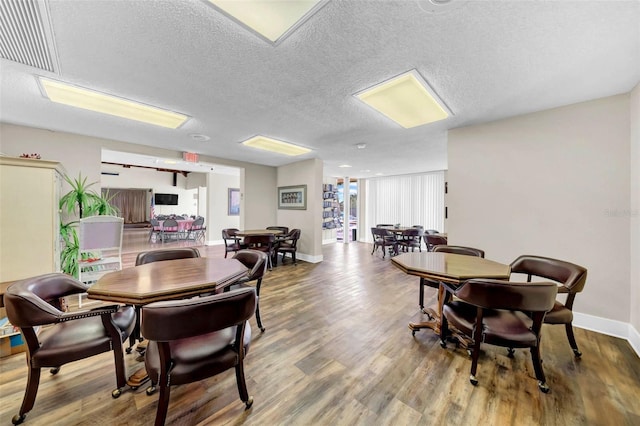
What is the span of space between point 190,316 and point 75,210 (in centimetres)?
438

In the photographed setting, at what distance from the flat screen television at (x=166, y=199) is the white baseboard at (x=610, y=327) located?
44.6 ft

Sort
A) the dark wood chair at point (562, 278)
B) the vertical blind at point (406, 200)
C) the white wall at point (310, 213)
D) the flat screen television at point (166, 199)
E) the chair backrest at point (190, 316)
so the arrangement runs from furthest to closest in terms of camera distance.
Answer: the flat screen television at point (166, 199), the vertical blind at point (406, 200), the white wall at point (310, 213), the dark wood chair at point (562, 278), the chair backrest at point (190, 316)

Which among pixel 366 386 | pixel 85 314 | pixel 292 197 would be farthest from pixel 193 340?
pixel 292 197

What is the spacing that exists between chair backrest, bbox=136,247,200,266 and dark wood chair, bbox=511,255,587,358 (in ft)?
11.7

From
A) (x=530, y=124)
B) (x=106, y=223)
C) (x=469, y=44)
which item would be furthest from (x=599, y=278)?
(x=106, y=223)

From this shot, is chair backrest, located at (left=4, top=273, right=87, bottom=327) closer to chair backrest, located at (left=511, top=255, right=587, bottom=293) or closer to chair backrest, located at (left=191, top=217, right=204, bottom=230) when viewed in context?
chair backrest, located at (left=511, top=255, right=587, bottom=293)

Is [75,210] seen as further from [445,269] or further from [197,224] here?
[445,269]

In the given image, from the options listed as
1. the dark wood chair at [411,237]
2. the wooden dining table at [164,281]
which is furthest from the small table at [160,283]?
the dark wood chair at [411,237]

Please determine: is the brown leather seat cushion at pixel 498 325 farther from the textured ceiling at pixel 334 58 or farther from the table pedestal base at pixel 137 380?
the table pedestal base at pixel 137 380

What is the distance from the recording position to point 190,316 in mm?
1123

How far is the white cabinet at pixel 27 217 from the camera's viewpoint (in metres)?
2.25

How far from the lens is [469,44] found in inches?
65.8

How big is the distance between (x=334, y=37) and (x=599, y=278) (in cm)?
369

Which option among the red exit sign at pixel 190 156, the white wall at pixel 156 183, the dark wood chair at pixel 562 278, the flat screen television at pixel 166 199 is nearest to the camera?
the dark wood chair at pixel 562 278
